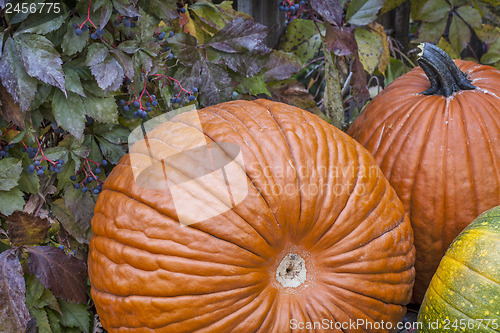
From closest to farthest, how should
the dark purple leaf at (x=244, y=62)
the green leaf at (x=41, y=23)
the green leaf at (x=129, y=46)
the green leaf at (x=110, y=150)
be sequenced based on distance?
the green leaf at (x=41, y=23) < the green leaf at (x=129, y=46) < the green leaf at (x=110, y=150) < the dark purple leaf at (x=244, y=62)

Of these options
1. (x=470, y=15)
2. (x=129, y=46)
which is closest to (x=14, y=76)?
(x=129, y=46)

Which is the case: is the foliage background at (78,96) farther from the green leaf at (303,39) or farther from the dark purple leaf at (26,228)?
the green leaf at (303,39)

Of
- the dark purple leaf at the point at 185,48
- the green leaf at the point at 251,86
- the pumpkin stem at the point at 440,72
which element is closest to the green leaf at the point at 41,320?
the dark purple leaf at the point at 185,48

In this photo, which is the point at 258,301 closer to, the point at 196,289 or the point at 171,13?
the point at 196,289

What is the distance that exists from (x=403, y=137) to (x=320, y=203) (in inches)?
19.6

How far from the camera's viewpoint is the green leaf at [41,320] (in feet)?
4.42

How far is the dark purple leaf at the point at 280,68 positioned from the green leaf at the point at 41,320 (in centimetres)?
109

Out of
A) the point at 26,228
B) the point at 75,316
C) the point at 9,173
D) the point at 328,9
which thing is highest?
the point at 328,9

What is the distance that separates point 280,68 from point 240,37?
0.87 ft

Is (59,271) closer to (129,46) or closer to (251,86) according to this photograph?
(129,46)

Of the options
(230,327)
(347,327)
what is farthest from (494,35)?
(230,327)

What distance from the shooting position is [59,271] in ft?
4.34

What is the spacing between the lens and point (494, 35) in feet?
8.03

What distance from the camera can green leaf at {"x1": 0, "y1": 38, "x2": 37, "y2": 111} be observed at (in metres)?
1.19
